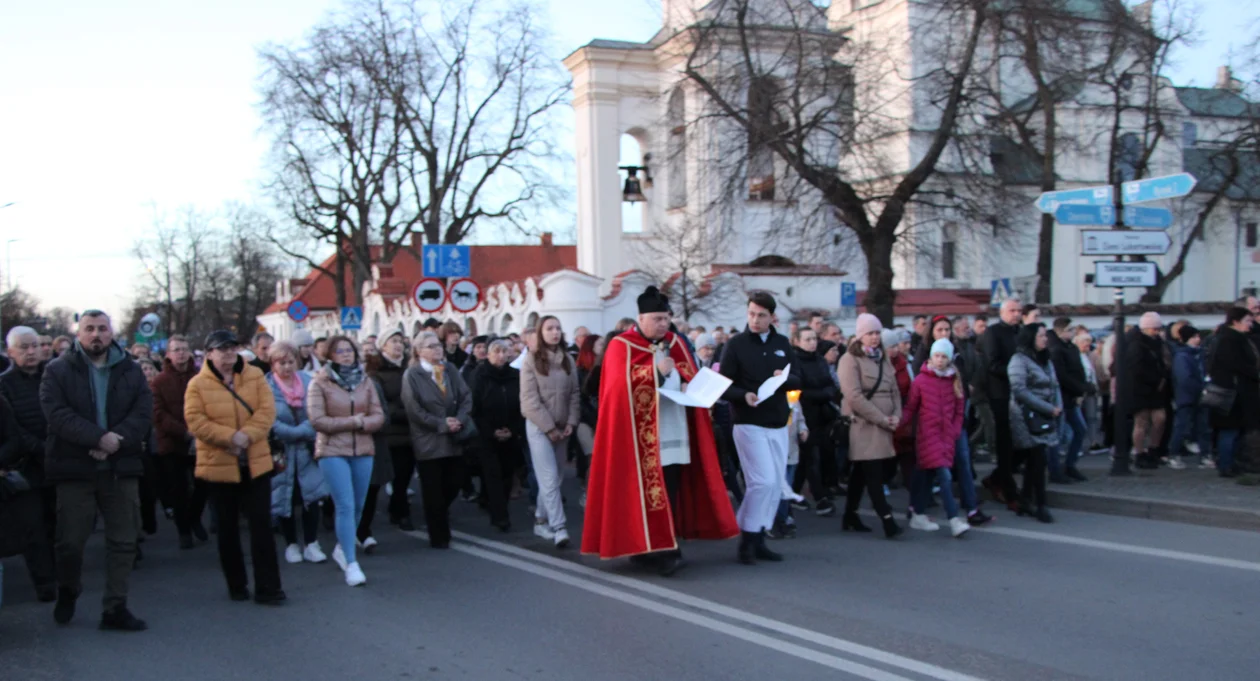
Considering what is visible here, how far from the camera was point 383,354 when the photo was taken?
10547 mm

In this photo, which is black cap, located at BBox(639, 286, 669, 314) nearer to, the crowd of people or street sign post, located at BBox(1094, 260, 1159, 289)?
the crowd of people

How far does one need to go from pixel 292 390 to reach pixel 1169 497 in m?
7.98

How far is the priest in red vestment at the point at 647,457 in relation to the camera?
8.28 metres

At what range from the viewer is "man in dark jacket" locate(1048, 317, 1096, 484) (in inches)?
476

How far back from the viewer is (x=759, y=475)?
28.1 ft

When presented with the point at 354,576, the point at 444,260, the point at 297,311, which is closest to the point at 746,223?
the point at 297,311

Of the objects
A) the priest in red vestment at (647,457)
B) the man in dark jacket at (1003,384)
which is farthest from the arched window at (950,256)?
the priest in red vestment at (647,457)

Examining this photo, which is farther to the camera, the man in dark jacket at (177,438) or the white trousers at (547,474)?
the man in dark jacket at (177,438)

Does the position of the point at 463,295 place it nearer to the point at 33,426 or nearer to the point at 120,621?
the point at 33,426

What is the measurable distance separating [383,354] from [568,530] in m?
2.40

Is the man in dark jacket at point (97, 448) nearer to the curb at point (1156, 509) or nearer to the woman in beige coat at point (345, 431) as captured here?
the woman in beige coat at point (345, 431)

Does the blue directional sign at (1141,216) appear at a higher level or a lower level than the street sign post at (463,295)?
higher

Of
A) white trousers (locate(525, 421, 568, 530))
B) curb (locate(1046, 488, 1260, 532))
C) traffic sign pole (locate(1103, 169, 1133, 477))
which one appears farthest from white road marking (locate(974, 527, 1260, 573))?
white trousers (locate(525, 421, 568, 530))

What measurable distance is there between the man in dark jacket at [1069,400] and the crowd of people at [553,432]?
0.09ft
